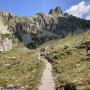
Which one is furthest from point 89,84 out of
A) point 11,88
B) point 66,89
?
point 11,88

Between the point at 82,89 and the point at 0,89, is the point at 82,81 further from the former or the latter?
the point at 0,89

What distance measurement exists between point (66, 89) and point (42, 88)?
7.67m

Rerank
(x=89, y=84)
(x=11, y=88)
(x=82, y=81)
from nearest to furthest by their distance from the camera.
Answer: (x=11, y=88), (x=89, y=84), (x=82, y=81)

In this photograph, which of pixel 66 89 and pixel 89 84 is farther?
pixel 89 84

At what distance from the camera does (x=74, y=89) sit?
1763 inches

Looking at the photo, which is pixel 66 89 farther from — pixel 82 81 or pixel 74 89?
pixel 82 81

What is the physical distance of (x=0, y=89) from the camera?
45.7 meters

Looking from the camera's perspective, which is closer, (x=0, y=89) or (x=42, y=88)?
(x=0, y=89)

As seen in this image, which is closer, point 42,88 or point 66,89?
point 66,89

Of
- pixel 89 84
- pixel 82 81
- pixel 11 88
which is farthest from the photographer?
pixel 82 81

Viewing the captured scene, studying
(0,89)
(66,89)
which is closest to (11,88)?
(0,89)

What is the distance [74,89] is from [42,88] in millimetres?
8042

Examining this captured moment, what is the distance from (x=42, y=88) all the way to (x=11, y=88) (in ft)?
26.8

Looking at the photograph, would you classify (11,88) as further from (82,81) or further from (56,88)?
(82,81)
